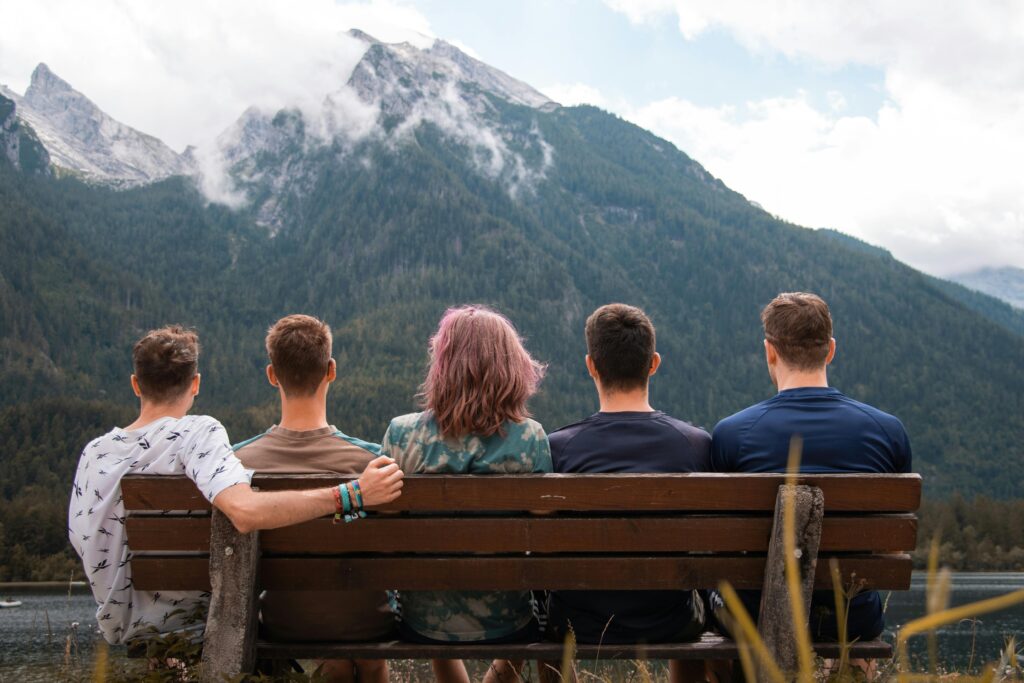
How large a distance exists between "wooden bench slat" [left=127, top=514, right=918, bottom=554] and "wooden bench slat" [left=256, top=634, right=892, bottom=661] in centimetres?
48

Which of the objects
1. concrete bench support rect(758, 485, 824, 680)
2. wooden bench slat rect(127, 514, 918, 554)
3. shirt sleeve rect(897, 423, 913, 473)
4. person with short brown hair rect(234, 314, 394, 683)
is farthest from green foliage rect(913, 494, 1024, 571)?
person with short brown hair rect(234, 314, 394, 683)

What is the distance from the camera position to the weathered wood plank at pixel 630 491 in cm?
355

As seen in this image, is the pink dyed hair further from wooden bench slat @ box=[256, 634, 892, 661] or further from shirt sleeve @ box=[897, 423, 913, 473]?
shirt sleeve @ box=[897, 423, 913, 473]

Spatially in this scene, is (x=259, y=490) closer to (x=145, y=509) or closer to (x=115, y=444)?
(x=145, y=509)

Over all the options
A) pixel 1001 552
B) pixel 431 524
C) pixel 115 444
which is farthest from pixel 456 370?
pixel 1001 552

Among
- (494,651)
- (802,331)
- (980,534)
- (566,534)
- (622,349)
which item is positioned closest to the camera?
(566,534)

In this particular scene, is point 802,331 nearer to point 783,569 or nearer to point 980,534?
point 783,569

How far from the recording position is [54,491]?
11600 centimetres

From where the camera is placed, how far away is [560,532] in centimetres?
359

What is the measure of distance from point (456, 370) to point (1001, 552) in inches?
4232

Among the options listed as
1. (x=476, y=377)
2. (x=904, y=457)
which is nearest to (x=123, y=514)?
(x=476, y=377)

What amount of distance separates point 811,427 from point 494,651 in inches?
70.2

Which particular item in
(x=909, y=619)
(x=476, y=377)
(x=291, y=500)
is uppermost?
(x=476, y=377)

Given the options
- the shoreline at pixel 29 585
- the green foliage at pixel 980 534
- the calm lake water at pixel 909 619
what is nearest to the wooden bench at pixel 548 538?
the calm lake water at pixel 909 619
